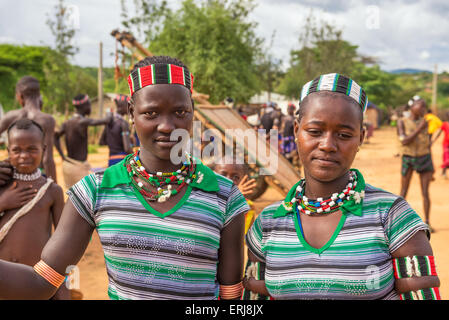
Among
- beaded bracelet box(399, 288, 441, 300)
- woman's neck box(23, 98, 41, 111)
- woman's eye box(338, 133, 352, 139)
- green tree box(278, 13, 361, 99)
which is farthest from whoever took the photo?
green tree box(278, 13, 361, 99)

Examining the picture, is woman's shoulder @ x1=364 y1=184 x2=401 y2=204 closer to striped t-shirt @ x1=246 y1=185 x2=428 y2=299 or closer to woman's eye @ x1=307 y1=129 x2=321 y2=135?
striped t-shirt @ x1=246 y1=185 x2=428 y2=299

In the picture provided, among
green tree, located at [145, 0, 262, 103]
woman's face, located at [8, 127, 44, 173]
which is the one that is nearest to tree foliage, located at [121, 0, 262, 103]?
green tree, located at [145, 0, 262, 103]

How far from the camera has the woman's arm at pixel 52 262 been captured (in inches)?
55.8

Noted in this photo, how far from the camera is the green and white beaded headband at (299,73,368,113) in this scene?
4.77 feet

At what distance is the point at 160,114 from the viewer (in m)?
1.54

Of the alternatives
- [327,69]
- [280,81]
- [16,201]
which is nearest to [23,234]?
[16,201]

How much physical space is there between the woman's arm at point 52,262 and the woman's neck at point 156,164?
0.31 metres

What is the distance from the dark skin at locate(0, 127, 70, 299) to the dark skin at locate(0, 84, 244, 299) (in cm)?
141

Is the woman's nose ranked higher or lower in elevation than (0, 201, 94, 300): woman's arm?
higher

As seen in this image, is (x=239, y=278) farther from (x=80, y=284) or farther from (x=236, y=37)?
(x=236, y=37)

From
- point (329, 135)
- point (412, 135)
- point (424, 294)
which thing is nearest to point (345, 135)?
point (329, 135)

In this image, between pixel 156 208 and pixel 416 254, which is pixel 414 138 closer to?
pixel 416 254

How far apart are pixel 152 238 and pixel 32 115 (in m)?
3.89

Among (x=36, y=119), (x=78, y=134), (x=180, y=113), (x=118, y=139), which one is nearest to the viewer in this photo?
(x=180, y=113)
